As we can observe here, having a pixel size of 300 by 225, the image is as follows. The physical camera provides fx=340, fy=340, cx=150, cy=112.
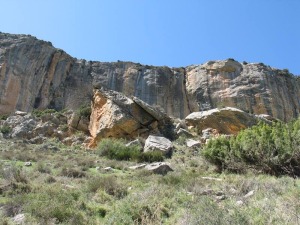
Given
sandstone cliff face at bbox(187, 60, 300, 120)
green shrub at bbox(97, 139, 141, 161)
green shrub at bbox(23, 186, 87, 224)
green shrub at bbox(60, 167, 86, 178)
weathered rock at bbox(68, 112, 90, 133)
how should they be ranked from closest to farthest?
green shrub at bbox(23, 186, 87, 224), green shrub at bbox(60, 167, 86, 178), green shrub at bbox(97, 139, 141, 161), weathered rock at bbox(68, 112, 90, 133), sandstone cliff face at bbox(187, 60, 300, 120)

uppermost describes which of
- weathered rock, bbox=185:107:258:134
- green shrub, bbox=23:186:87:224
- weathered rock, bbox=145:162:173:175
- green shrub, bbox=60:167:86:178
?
weathered rock, bbox=185:107:258:134

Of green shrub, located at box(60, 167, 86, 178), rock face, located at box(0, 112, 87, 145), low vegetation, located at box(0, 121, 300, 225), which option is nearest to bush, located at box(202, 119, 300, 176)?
low vegetation, located at box(0, 121, 300, 225)

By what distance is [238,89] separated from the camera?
41.5 meters

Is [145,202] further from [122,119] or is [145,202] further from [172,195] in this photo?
[122,119]

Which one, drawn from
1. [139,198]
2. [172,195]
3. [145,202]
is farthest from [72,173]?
[145,202]

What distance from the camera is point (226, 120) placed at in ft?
91.6

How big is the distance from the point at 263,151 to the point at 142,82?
3035cm

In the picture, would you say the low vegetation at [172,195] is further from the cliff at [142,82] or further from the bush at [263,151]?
the cliff at [142,82]

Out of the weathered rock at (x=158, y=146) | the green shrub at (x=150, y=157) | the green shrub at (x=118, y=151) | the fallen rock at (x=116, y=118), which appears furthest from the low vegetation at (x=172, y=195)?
the fallen rock at (x=116, y=118)

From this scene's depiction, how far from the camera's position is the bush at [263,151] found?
43.0 ft

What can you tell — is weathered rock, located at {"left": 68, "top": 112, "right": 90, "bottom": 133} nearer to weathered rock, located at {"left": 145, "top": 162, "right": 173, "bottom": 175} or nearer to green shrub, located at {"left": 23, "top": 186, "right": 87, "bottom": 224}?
weathered rock, located at {"left": 145, "top": 162, "right": 173, "bottom": 175}

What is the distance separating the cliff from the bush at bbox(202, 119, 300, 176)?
25.2 m

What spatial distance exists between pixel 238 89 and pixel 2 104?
27.0 metres

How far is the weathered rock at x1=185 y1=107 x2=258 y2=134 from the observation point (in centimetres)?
2755
